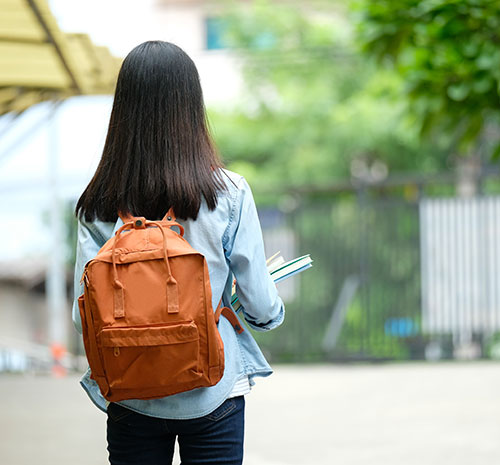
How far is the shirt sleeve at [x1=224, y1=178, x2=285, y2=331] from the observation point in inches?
A: 87.0

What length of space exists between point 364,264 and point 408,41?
520 centimetres

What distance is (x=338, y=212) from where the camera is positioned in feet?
32.5

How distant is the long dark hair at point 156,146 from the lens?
2.19m

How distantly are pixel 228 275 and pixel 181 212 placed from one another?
233 millimetres

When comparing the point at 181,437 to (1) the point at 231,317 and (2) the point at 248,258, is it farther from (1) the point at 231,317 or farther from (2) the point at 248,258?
(2) the point at 248,258

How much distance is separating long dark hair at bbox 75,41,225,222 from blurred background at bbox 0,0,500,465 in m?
0.42

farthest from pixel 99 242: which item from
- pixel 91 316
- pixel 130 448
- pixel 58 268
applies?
pixel 58 268

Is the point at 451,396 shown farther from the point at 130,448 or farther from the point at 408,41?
the point at 130,448

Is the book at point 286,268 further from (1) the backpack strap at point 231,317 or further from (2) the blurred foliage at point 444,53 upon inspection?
(2) the blurred foliage at point 444,53

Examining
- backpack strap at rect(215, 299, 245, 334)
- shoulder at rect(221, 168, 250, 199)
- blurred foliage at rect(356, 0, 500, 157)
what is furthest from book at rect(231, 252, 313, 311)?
blurred foliage at rect(356, 0, 500, 157)

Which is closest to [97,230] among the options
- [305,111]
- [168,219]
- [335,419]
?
[168,219]

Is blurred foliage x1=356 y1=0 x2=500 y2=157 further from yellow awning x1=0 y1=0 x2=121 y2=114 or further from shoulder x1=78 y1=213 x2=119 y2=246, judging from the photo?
shoulder x1=78 y1=213 x2=119 y2=246

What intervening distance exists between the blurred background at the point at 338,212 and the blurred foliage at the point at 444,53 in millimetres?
12

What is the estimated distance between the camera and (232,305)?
2.41 meters
